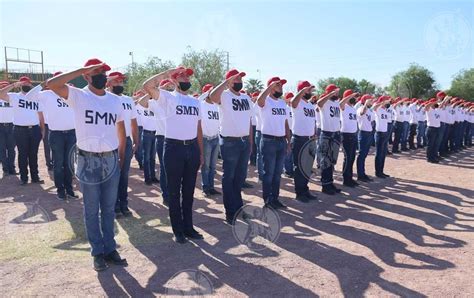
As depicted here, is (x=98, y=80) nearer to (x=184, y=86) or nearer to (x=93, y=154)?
(x=93, y=154)

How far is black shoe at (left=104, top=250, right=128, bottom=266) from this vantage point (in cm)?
451

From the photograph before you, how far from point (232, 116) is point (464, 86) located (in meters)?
52.2

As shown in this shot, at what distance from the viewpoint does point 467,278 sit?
13.6ft

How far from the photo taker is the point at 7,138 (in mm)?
10016

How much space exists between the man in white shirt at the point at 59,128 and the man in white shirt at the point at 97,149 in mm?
2971

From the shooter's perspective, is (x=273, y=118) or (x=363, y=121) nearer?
(x=273, y=118)

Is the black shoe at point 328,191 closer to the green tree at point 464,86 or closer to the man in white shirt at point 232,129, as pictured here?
the man in white shirt at point 232,129

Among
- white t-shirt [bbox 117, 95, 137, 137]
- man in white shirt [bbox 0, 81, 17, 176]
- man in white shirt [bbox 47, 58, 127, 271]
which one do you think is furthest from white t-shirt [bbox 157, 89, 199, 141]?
man in white shirt [bbox 0, 81, 17, 176]

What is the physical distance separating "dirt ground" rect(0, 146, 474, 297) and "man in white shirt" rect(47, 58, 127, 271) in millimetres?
421

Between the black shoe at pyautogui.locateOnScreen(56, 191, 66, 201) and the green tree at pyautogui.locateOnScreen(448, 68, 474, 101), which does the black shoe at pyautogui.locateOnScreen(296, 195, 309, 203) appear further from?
the green tree at pyautogui.locateOnScreen(448, 68, 474, 101)

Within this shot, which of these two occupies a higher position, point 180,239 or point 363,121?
point 363,121

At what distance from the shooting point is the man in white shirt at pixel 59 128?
23.2 feet

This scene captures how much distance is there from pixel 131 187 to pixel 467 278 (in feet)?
22.0

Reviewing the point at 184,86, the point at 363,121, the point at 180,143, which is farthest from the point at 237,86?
the point at 363,121
